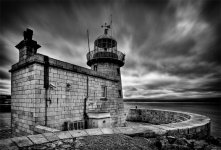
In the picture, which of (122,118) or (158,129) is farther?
(122,118)

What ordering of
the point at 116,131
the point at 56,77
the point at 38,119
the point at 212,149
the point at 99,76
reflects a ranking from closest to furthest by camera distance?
1. the point at 212,149
2. the point at 116,131
3. the point at 38,119
4. the point at 56,77
5. the point at 99,76

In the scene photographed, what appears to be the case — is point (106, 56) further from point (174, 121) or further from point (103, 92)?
point (174, 121)

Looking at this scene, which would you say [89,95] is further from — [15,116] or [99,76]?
[15,116]

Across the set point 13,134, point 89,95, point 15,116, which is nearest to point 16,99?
point 15,116

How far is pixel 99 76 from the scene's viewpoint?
30.2 ft

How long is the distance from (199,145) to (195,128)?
6.59 ft

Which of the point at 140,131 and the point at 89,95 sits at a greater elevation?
the point at 89,95

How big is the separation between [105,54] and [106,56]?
218 millimetres

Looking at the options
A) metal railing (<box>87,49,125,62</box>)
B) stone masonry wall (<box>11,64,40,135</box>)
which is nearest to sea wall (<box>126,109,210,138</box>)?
stone masonry wall (<box>11,64,40,135</box>)

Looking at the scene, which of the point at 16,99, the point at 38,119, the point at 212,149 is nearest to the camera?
the point at 212,149

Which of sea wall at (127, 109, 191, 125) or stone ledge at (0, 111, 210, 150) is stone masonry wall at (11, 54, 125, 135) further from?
sea wall at (127, 109, 191, 125)

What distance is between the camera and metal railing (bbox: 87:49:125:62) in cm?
1245

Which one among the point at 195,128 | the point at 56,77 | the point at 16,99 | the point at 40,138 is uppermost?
the point at 56,77

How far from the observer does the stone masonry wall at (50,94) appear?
18.4 feet
